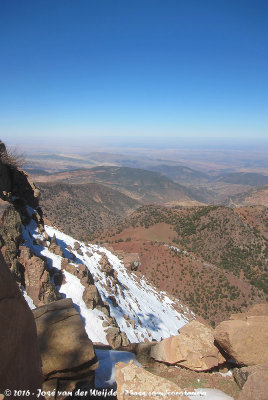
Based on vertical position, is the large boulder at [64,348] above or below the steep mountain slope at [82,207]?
above

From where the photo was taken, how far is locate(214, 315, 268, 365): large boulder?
224 inches

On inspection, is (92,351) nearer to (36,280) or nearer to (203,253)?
(36,280)

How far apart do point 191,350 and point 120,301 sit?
9676 mm

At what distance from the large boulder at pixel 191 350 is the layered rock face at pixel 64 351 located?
284 cm

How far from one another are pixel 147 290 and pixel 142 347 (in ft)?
48.3

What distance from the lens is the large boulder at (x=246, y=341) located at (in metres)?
5.70

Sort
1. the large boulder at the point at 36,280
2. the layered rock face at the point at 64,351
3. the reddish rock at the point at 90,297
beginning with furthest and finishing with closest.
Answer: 1. the reddish rock at the point at 90,297
2. the large boulder at the point at 36,280
3. the layered rock face at the point at 64,351

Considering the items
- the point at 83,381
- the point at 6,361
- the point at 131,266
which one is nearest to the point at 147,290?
the point at 131,266

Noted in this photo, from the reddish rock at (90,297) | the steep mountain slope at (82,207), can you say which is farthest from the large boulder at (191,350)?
the steep mountain slope at (82,207)

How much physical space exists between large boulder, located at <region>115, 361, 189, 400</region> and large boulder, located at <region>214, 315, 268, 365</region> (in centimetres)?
267

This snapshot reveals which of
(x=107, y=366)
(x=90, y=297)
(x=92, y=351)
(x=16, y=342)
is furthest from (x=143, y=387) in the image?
(x=90, y=297)

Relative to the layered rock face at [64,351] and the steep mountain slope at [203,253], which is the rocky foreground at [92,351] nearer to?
the layered rock face at [64,351]

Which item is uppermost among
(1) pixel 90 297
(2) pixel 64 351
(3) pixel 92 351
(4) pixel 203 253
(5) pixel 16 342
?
(5) pixel 16 342

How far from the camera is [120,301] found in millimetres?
15375
